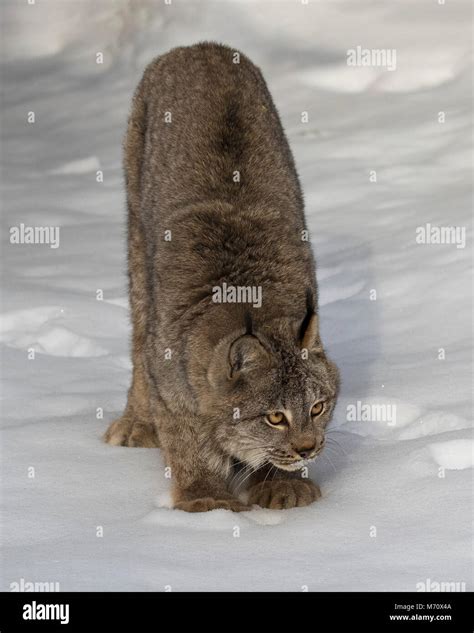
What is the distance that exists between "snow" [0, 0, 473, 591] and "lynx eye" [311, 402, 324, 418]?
0.46 meters

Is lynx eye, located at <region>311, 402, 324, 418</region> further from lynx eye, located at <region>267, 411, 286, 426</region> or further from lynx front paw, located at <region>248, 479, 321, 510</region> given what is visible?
lynx front paw, located at <region>248, 479, 321, 510</region>

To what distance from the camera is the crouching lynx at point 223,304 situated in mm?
5691

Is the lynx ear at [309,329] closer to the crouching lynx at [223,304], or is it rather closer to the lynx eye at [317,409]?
the crouching lynx at [223,304]

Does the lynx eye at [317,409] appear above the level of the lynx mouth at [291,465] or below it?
above

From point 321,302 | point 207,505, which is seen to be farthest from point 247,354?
point 321,302

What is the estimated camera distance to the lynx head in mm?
5625

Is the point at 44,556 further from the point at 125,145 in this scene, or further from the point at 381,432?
the point at 125,145

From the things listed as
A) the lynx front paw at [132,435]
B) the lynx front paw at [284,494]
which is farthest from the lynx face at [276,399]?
the lynx front paw at [132,435]

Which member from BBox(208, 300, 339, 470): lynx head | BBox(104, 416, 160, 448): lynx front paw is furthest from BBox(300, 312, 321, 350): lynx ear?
BBox(104, 416, 160, 448): lynx front paw

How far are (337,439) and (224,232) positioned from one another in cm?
133

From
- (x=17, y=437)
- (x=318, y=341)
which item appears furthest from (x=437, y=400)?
(x=17, y=437)

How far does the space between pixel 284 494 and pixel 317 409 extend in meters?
0.50

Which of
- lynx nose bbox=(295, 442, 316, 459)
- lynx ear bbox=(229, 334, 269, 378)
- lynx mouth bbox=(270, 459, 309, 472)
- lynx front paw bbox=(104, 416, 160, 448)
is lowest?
lynx mouth bbox=(270, 459, 309, 472)

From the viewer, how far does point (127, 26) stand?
16.5 meters
